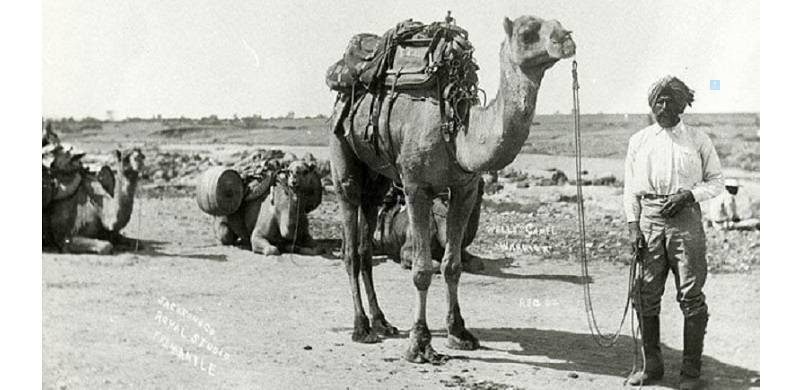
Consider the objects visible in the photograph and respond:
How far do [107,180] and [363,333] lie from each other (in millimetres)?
2996

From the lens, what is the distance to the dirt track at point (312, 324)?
23.2ft

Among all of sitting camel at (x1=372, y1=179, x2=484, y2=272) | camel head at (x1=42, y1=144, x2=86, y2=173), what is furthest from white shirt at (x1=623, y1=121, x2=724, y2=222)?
camel head at (x1=42, y1=144, x2=86, y2=173)

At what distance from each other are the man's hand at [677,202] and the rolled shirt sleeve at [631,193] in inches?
8.8

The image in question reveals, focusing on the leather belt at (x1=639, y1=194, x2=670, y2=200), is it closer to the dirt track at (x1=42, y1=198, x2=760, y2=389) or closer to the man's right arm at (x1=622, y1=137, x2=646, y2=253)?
the man's right arm at (x1=622, y1=137, x2=646, y2=253)

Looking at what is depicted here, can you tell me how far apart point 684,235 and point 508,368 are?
4.91 feet

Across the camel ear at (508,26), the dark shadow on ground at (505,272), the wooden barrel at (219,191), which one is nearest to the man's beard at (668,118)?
the camel ear at (508,26)

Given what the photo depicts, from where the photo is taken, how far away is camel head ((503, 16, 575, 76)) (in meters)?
6.33

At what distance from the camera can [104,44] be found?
28.7 ft

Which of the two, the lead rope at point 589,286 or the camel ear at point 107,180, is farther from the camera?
the camel ear at point 107,180

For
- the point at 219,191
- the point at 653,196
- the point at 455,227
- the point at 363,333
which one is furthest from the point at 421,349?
the point at 219,191

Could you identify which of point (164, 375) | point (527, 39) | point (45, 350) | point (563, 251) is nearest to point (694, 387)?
point (563, 251)

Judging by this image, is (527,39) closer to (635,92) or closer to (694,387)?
(635,92)

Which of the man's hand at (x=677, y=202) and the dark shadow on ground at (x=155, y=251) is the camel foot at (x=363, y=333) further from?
the man's hand at (x=677, y=202)

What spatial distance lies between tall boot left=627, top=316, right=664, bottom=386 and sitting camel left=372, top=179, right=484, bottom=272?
6.75ft
